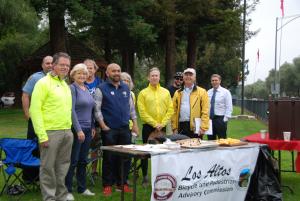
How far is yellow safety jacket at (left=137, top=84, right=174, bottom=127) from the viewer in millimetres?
8016

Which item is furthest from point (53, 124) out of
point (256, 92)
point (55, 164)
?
point (256, 92)

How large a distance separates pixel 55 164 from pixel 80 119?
0.91 metres

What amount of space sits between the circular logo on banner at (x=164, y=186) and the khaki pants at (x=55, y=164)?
138 centimetres

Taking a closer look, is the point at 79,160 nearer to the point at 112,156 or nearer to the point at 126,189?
the point at 112,156

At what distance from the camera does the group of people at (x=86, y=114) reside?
618cm

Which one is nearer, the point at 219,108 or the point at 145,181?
the point at 145,181

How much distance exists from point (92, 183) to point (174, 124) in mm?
1700

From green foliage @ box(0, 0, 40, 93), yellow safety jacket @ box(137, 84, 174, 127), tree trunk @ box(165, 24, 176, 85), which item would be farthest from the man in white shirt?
green foliage @ box(0, 0, 40, 93)

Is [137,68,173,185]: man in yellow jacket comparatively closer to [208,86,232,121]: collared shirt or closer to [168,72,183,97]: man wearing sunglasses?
[168,72,183,97]: man wearing sunglasses

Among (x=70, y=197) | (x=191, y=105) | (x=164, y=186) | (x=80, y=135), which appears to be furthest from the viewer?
(x=191, y=105)

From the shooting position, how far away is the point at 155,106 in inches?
315

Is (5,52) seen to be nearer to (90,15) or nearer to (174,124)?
(90,15)

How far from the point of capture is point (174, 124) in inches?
331

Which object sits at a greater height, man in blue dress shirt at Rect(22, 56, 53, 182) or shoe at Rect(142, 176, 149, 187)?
man in blue dress shirt at Rect(22, 56, 53, 182)
